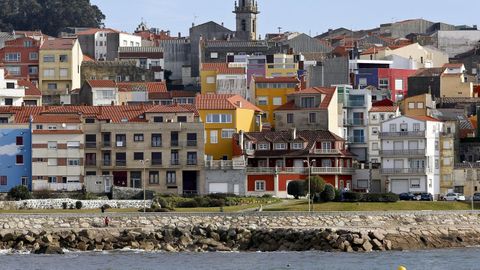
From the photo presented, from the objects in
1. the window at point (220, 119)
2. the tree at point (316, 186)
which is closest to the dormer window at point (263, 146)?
the window at point (220, 119)

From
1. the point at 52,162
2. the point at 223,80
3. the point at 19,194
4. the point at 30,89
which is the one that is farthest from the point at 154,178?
the point at 30,89

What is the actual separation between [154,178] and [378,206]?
16.6 m

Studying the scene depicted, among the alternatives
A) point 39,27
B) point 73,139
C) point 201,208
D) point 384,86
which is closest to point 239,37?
point 384,86

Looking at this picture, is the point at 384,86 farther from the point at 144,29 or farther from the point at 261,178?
the point at 144,29

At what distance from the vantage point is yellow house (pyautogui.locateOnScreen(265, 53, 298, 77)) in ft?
422

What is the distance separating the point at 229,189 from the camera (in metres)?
100

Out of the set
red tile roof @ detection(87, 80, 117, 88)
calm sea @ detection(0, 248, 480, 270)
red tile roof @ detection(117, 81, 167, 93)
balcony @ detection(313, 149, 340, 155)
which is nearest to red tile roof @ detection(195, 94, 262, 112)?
balcony @ detection(313, 149, 340, 155)

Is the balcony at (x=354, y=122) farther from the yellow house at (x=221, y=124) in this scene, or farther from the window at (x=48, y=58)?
the window at (x=48, y=58)

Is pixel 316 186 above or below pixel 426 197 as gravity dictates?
above

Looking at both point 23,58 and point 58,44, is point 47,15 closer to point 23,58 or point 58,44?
point 23,58

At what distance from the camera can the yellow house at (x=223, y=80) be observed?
12156 centimetres

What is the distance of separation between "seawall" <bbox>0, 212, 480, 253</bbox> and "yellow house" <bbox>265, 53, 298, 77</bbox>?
43.4 m

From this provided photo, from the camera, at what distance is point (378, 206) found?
8988 centimetres

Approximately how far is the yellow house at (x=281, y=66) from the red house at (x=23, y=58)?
1862 centimetres
